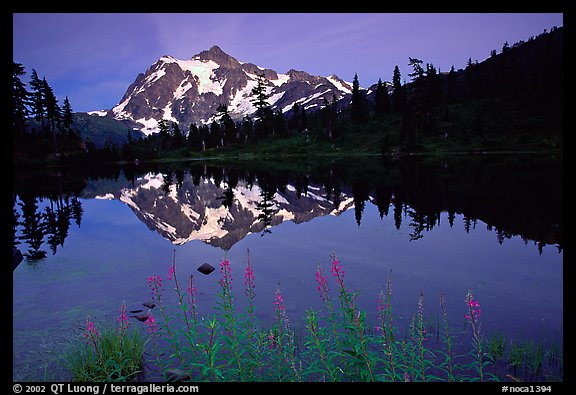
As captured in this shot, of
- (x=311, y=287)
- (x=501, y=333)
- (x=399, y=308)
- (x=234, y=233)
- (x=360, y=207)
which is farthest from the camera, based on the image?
(x=360, y=207)

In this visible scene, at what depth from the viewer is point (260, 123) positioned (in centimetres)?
16600

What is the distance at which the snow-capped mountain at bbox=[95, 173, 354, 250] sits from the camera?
84.9 feet

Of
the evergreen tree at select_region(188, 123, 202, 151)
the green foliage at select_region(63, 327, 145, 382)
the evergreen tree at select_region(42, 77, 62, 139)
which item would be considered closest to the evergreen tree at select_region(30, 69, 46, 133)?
the evergreen tree at select_region(42, 77, 62, 139)

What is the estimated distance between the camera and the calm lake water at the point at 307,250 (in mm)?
11836

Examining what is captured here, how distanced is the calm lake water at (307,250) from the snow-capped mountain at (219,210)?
19 cm

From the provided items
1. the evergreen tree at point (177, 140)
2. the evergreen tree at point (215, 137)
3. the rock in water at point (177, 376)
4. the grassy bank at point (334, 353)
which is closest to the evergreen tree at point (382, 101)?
the evergreen tree at point (215, 137)

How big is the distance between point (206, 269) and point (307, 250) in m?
5.86

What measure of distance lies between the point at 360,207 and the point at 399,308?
20756 millimetres

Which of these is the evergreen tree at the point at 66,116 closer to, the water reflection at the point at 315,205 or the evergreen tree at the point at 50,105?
the evergreen tree at the point at 50,105
